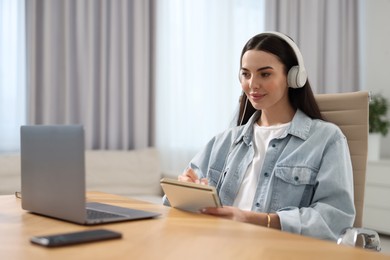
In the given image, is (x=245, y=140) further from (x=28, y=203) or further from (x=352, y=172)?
(x=28, y=203)

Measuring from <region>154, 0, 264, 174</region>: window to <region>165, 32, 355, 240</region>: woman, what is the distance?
188 cm

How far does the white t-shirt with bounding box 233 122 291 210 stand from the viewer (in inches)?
73.3

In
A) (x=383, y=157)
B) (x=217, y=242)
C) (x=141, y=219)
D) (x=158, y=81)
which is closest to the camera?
(x=217, y=242)

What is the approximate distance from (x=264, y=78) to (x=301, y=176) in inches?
15.2

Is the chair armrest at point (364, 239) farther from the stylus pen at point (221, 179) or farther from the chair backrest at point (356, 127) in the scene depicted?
the stylus pen at point (221, 179)

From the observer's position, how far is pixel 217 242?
1.10m

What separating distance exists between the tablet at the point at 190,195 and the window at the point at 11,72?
2.16 meters

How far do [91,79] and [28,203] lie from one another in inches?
88.9

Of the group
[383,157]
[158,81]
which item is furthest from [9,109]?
[383,157]

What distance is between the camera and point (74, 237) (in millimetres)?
1070

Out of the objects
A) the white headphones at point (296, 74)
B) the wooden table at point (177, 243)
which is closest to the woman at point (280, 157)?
the white headphones at point (296, 74)

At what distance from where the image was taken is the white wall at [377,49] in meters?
4.62

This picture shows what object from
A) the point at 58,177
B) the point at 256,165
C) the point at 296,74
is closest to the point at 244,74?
the point at 296,74

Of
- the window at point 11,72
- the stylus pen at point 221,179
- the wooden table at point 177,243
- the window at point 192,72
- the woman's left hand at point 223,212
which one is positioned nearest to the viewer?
the wooden table at point 177,243
